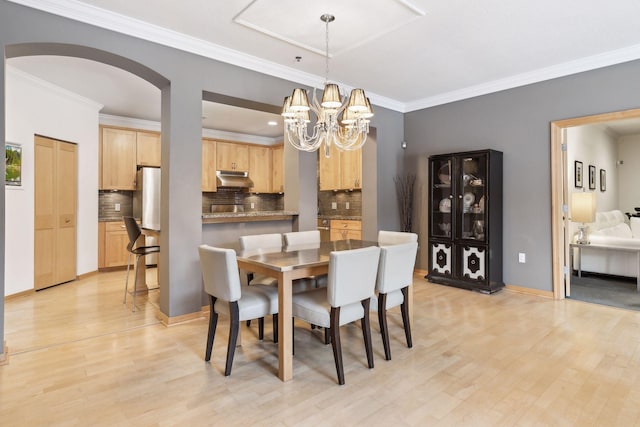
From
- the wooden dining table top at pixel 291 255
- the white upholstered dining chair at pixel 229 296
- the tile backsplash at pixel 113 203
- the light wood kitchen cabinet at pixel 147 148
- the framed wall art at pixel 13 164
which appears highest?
the light wood kitchen cabinet at pixel 147 148

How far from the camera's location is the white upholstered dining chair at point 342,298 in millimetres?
2262

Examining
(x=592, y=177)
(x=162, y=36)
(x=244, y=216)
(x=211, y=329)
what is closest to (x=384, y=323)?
(x=211, y=329)

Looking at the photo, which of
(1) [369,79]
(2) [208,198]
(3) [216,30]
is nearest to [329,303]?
(3) [216,30]

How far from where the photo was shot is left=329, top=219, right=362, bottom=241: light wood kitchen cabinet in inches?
237

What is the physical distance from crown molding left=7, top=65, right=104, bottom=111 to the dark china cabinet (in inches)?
193

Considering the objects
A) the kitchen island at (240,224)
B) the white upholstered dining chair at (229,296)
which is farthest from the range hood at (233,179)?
the white upholstered dining chair at (229,296)

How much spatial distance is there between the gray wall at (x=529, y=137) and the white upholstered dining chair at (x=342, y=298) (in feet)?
9.52

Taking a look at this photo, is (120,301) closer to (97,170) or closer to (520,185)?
(97,170)

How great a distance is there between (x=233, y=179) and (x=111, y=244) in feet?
7.79

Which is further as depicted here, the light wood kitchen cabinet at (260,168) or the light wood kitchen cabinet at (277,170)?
the light wood kitchen cabinet at (277,170)

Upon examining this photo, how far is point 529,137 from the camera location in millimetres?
4398

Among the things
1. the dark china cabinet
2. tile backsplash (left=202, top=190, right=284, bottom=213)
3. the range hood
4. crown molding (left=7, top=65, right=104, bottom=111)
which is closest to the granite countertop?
the dark china cabinet

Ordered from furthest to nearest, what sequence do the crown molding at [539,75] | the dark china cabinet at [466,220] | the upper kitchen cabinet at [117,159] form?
the upper kitchen cabinet at [117,159] → the dark china cabinet at [466,220] → the crown molding at [539,75]

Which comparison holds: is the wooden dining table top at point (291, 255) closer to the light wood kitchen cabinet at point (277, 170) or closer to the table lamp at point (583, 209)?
the table lamp at point (583, 209)
